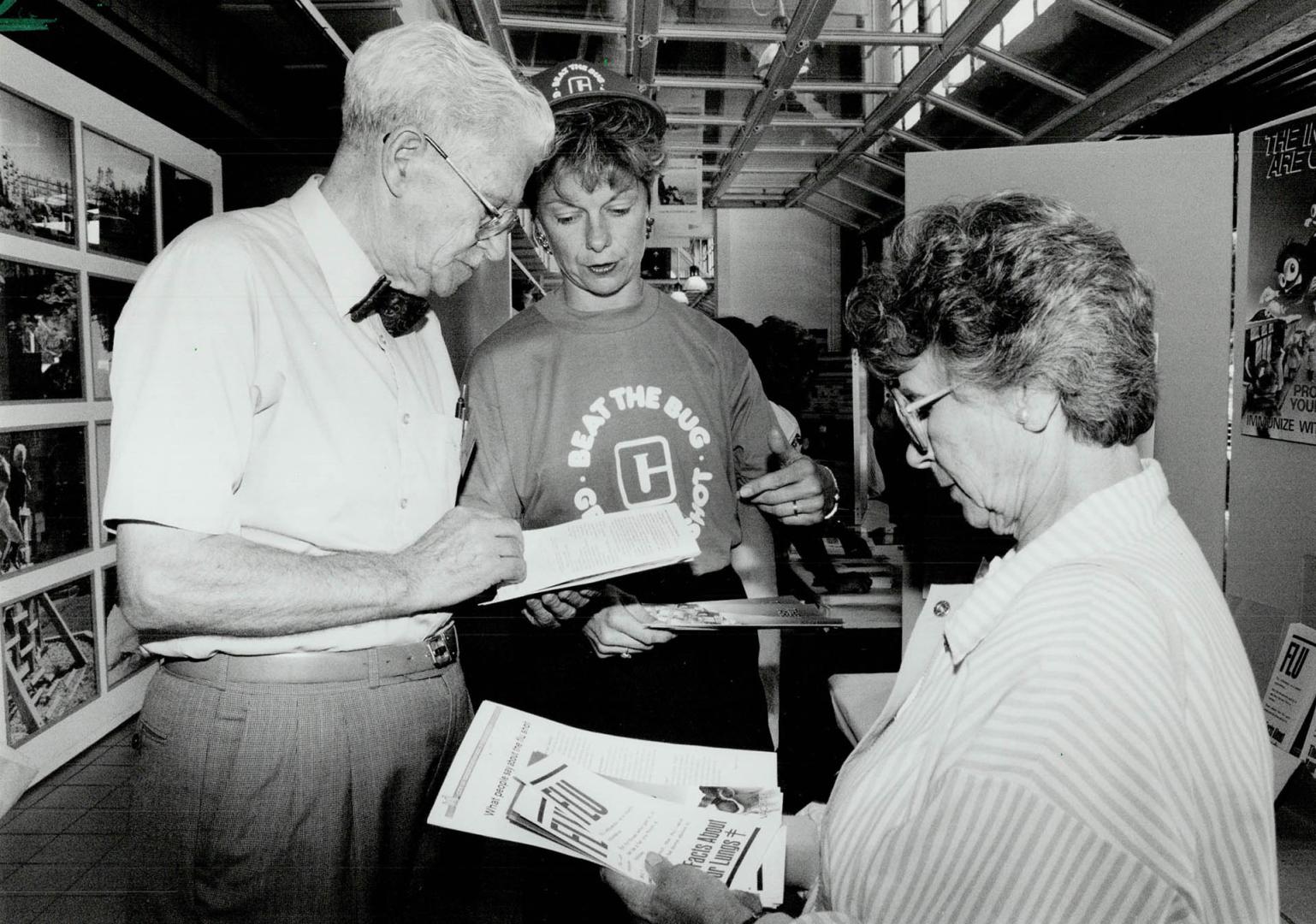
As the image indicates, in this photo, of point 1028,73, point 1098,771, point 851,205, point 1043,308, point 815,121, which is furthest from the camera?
point 815,121

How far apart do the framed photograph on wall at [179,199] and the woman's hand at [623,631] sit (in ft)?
4.81

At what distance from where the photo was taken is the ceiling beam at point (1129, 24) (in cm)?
268

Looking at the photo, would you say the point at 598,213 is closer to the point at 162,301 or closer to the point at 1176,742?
the point at 162,301

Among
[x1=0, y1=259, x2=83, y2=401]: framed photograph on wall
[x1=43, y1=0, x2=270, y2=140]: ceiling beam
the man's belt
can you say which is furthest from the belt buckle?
[x1=43, y1=0, x2=270, y2=140]: ceiling beam

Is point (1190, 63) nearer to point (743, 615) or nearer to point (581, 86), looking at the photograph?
point (581, 86)

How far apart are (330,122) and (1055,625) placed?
269cm

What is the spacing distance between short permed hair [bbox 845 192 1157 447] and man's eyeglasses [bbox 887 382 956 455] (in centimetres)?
5

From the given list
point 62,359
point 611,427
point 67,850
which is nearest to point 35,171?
point 62,359

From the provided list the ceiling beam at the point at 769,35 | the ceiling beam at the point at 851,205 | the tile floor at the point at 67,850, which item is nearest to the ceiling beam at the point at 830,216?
the ceiling beam at the point at 851,205

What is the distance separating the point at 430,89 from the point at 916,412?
0.89 meters

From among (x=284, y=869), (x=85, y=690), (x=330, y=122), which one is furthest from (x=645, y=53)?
(x=284, y=869)

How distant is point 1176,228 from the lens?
2174 millimetres

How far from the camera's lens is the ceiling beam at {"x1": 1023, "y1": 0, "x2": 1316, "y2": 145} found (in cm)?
230

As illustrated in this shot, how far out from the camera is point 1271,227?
2152mm
